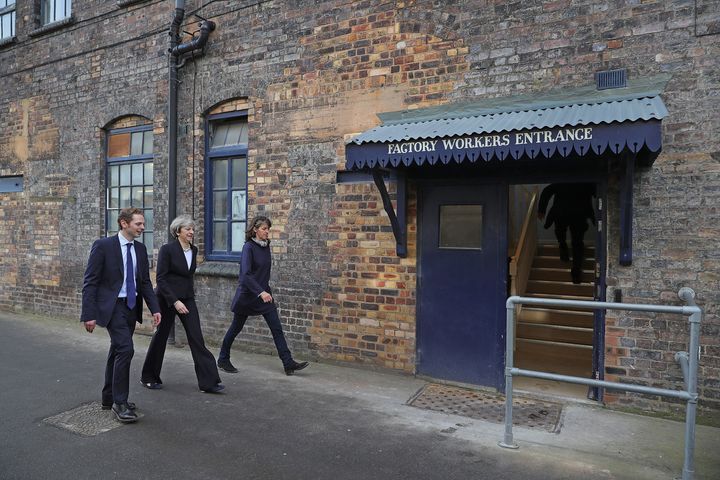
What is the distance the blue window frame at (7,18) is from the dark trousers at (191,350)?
8.09 meters

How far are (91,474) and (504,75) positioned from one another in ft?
16.4

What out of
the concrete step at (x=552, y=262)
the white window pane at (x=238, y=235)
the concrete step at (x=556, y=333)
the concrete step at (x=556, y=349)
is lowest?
the concrete step at (x=556, y=349)

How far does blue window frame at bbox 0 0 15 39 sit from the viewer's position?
1033cm

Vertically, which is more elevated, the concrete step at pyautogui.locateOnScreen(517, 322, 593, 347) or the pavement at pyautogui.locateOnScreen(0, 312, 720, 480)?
the concrete step at pyautogui.locateOnScreen(517, 322, 593, 347)

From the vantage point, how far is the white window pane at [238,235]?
7.55 m

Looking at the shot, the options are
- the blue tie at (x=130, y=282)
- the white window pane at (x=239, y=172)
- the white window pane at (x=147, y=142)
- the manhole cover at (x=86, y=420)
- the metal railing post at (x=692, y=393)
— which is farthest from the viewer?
the white window pane at (x=147, y=142)

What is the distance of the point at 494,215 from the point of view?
18.5ft

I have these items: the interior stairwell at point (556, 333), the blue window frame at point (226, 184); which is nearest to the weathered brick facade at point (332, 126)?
the blue window frame at point (226, 184)

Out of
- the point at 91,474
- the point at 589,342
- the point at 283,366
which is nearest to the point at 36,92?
the point at 283,366

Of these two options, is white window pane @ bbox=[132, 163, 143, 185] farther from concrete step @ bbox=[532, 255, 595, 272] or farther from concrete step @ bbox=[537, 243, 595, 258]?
concrete step @ bbox=[537, 243, 595, 258]

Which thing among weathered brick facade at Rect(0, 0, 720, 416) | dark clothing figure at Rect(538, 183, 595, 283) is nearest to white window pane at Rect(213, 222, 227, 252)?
weathered brick facade at Rect(0, 0, 720, 416)

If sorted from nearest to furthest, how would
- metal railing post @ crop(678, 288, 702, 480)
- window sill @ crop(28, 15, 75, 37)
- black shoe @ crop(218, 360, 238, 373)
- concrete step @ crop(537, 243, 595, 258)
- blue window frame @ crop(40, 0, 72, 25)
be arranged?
metal railing post @ crop(678, 288, 702, 480) < black shoe @ crop(218, 360, 238, 373) < window sill @ crop(28, 15, 75, 37) < concrete step @ crop(537, 243, 595, 258) < blue window frame @ crop(40, 0, 72, 25)

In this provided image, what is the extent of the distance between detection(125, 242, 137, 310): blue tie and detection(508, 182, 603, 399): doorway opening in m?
3.93

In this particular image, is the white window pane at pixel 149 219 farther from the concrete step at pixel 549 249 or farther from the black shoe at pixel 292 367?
the concrete step at pixel 549 249
